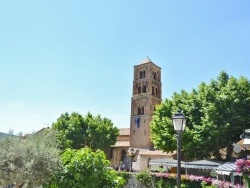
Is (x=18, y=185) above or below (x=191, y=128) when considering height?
below

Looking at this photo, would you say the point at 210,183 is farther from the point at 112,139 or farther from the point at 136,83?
the point at 136,83

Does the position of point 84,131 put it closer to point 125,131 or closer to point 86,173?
point 125,131

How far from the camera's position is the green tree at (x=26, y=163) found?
47.3ft

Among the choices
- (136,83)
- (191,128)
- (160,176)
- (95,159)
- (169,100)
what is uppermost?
(136,83)

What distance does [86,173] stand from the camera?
38.7 ft

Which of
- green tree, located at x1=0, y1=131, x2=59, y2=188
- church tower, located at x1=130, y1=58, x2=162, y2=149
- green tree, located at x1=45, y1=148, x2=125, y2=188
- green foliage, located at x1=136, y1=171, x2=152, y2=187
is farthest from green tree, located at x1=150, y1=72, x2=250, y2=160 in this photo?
church tower, located at x1=130, y1=58, x2=162, y2=149

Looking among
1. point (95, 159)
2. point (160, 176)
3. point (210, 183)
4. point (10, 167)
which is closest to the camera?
point (95, 159)

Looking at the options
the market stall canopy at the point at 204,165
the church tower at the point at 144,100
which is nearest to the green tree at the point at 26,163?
the market stall canopy at the point at 204,165

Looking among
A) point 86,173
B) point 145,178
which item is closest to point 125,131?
point 145,178

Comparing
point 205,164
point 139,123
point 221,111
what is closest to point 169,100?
point 221,111

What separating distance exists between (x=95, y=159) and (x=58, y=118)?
4288cm

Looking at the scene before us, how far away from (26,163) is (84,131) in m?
36.3

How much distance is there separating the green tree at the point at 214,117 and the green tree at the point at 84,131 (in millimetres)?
18384

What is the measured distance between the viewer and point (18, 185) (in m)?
15.2
